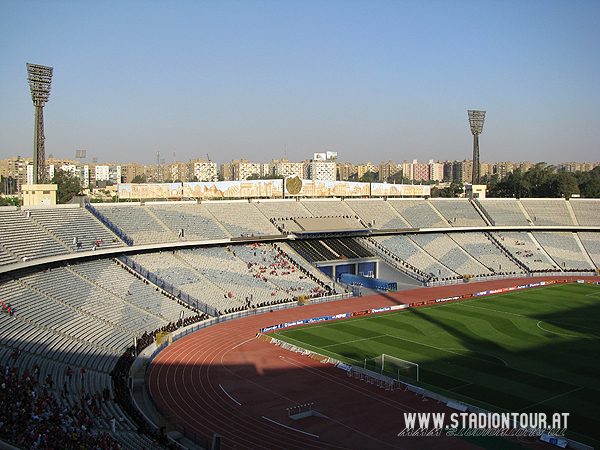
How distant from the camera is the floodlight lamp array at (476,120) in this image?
8575 cm

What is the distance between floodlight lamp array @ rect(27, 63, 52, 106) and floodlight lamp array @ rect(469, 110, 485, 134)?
6298 centimetres

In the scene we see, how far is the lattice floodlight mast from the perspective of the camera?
4709cm

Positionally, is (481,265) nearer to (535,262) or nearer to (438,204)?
(535,262)

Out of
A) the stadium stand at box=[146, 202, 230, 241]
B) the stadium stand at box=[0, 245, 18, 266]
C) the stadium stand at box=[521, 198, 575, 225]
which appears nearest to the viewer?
the stadium stand at box=[0, 245, 18, 266]

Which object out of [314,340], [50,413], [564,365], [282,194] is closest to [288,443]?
[50,413]

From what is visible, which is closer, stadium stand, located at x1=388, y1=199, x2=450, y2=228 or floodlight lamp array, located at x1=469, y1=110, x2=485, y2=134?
stadium stand, located at x1=388, y1=199, x2=450, y2=228

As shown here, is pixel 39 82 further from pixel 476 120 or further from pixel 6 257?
pixel 476 120

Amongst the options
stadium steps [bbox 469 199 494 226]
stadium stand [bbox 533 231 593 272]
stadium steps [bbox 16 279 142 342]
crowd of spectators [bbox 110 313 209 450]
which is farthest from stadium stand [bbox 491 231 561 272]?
stadium steps [bbox 16 279 142 342]

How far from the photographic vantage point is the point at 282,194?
6556 cm

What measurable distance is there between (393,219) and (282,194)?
14356 mm

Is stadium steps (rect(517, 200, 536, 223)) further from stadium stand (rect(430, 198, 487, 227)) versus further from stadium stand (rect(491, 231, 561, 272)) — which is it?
stadium stand (rect(430, 198, 487, 227))

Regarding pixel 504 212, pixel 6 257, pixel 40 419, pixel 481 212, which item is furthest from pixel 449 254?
pixel 40 419

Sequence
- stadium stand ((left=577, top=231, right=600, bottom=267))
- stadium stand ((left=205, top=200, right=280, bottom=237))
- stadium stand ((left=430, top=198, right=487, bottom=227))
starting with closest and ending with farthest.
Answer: stadium stand ((left=205, top=200, right=280, bottom=237)), stadium stand ((left=577, top=231, right=600, bottom=267)), stadium stand ((left=430, top=198, right=487, bottom=227))

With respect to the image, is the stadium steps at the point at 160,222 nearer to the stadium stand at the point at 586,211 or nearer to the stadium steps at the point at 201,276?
the stadium steps at the point at 201,276
